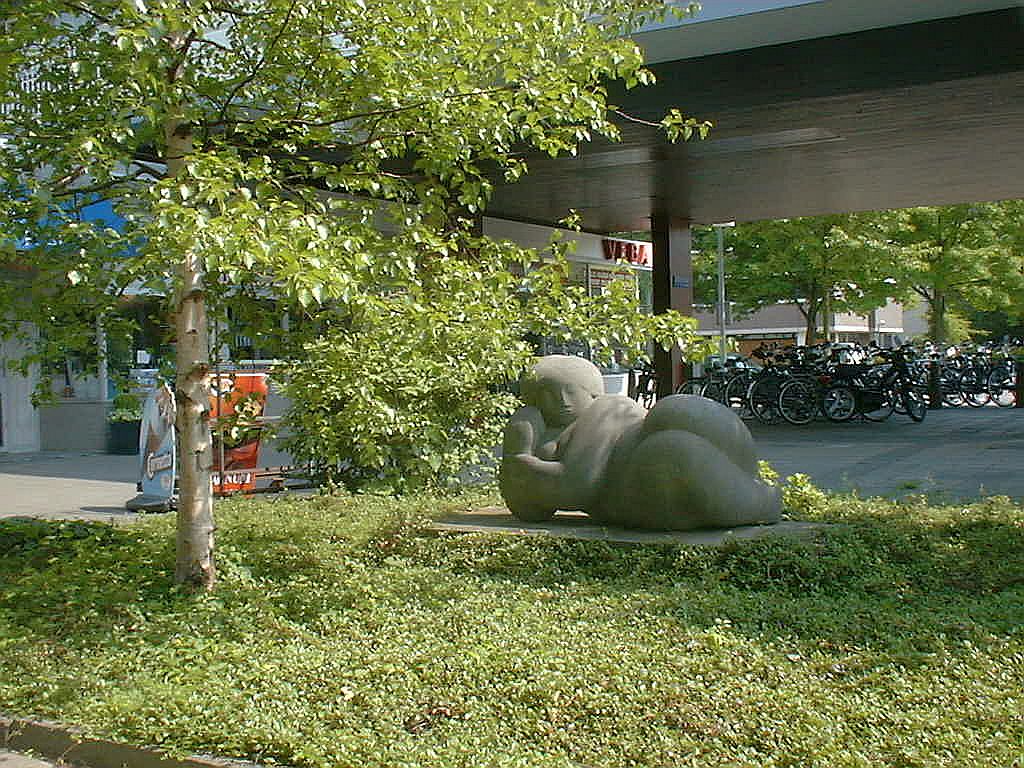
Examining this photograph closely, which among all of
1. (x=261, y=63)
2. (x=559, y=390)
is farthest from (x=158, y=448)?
(x=261, y=63)

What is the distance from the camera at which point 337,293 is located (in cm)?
551

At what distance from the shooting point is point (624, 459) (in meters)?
8.39

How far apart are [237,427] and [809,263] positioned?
25249 millimetres

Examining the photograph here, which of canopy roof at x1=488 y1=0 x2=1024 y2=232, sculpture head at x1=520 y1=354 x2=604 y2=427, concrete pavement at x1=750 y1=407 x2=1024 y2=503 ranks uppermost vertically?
canopy roof at x1=488 y1=0 x2=1024 y2=232

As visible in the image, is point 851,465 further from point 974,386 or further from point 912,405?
point 974,386

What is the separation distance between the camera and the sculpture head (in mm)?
8828

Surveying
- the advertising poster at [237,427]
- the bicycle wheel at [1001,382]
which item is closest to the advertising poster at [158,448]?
the advertising poster at [237,427]

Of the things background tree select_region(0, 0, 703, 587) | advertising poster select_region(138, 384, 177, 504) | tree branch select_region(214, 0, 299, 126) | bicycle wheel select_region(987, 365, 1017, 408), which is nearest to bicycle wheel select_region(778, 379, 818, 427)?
bicycle wheel select_region(987, 365, 1017, 408)

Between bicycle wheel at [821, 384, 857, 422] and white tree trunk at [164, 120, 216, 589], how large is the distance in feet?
55.8

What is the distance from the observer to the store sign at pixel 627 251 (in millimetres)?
25609

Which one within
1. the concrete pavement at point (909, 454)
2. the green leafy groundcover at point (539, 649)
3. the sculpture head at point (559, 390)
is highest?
the sculpture head at point (559, 390)

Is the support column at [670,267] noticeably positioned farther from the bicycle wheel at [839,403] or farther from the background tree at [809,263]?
the background tree at [809,263]

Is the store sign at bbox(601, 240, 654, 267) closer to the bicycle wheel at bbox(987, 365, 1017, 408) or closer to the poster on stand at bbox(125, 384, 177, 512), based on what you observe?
the bicycle wheel at bbox(987, 365, 1017, 408)

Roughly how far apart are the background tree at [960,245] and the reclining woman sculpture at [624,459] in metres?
23.2
